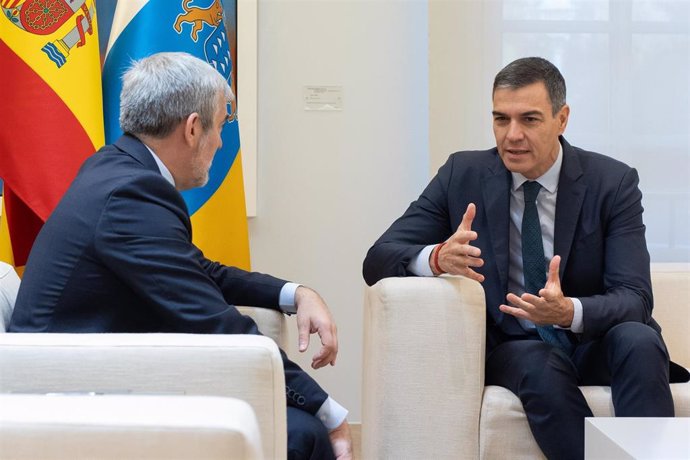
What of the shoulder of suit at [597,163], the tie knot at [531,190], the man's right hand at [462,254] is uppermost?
the shoulder of suit at [597,163]

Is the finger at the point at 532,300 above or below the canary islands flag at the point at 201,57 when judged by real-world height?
below

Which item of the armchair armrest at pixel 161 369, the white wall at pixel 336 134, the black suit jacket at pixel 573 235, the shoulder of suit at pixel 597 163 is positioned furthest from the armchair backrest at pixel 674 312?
the armchair armrest at pixel 161 369

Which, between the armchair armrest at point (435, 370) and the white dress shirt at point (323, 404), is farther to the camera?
the armchair armrest at point (435, 370)

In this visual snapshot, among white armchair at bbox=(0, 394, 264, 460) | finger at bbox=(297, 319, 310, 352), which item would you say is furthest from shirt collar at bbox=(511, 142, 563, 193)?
white armchair at bbox=(0, 394, 264, 460)

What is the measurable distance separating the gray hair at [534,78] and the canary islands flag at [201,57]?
3.60ft

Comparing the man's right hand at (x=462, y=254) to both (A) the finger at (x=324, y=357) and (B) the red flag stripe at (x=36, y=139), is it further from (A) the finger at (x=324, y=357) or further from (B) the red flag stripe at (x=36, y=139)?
(B) the red flag stripe at (x=36, y=139)

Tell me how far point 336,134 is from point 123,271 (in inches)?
82.1

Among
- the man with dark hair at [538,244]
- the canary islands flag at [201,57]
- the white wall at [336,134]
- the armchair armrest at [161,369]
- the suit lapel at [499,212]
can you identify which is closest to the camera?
the armchair armrest at [161,369]

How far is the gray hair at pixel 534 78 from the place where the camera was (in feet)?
8.61

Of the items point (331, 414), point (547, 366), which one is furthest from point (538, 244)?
point (331, 414)

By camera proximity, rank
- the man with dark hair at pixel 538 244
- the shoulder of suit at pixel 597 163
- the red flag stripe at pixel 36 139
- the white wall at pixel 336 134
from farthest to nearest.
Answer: the white wall at pixel 336 134
the red flag stripe at pixel 36 139
the shoulder of suit at pixel 597 163
the man with dark hair at pixel 538 244

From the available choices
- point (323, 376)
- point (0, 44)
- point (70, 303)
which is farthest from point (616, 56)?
point (70, 303)

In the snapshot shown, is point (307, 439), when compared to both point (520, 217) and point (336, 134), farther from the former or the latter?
point (336, 134)

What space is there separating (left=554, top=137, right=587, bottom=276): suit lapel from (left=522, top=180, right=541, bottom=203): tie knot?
6 centimetres
